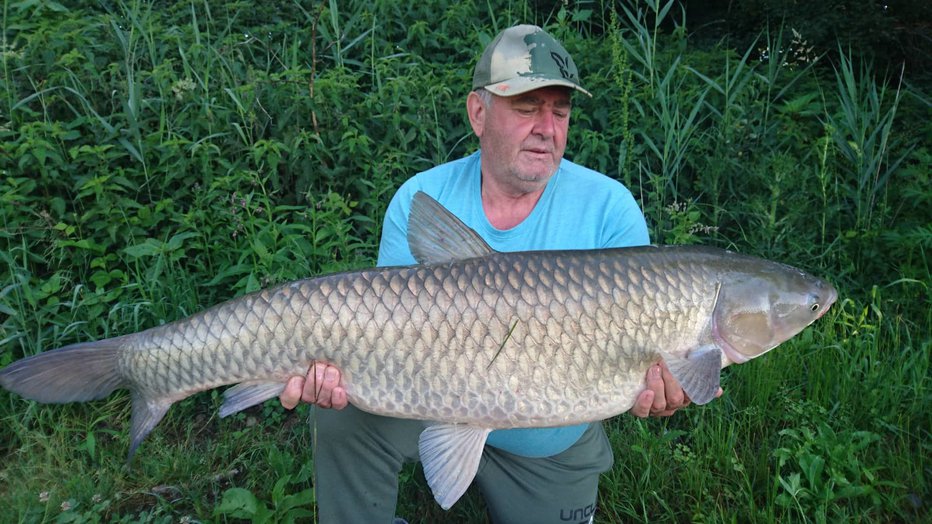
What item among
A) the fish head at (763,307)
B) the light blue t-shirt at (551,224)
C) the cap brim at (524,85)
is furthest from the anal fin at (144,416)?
the fish head at (763,307)

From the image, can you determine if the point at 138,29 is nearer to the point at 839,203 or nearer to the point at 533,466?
the point at 533,466

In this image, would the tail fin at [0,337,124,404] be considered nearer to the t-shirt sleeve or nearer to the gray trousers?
the gray trousers

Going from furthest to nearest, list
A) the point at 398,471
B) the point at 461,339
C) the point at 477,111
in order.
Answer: the point at 477,111 < the point at 398,471 < the point at 461,339

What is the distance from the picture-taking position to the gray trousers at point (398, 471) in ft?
7.09

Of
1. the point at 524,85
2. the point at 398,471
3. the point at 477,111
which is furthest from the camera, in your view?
the point at 477,111

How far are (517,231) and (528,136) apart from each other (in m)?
0.28

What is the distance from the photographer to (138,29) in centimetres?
394

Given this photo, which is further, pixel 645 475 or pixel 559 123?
pixel 645 475

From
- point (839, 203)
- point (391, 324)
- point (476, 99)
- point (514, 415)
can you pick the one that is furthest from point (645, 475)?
point (839, 203)

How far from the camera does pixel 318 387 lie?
1.84 metres

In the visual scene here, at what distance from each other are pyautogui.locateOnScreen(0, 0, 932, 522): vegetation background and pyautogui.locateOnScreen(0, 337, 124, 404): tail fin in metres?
0.59

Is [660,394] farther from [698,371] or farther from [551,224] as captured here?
[551,224]

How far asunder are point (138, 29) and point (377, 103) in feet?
4.41

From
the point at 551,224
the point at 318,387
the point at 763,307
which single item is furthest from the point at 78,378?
the point at 763,307
